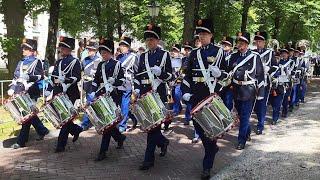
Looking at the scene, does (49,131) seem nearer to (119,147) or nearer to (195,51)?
(119,147)

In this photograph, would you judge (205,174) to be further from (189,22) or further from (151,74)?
(189,22)

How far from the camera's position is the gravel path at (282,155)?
7488 mm

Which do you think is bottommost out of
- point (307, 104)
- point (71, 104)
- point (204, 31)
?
point (307, 104)

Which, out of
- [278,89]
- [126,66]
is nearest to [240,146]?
[126,66]

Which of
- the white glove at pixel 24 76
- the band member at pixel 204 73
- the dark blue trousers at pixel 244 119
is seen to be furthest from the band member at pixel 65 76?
the dark blue trousers at pixel 244 119

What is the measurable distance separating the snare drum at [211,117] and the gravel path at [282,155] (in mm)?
734

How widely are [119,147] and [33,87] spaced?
2.14 m

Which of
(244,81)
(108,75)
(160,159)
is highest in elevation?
(108,75)

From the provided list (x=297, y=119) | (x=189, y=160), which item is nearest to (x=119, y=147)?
(x=189, y=160)

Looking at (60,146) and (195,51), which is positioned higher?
(195,51)

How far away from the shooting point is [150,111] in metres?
7.68

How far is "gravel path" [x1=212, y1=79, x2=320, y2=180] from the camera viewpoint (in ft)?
24.6

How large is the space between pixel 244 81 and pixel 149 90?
7.33ft

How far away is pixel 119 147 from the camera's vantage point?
934cm
